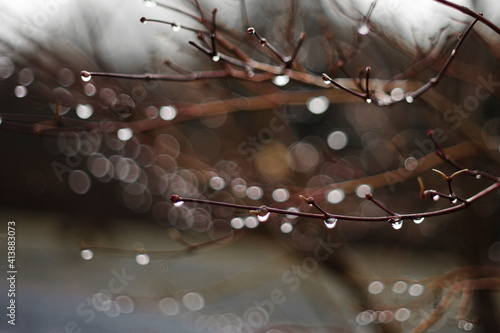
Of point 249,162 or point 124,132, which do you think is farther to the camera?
point 249,162

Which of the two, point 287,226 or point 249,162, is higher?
point 249,162

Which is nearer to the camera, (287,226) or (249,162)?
(287,226)

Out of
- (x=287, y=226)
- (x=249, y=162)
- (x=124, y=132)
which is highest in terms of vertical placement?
(x=249, y=162)

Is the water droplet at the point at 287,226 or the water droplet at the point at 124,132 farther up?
the water droplet at the point at 124,132

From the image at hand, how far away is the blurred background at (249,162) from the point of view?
1.27 m

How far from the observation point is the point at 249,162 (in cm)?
195

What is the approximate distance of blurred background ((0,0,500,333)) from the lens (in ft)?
4.17

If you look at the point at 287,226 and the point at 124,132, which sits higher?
the point at 124,132

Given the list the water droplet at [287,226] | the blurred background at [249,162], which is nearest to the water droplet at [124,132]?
the blurred background at [249,162]

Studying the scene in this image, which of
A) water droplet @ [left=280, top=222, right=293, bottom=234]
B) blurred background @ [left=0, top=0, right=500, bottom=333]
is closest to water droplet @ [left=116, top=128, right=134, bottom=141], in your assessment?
blurred background @ [left=0, top=0, right=500, bottom=333]

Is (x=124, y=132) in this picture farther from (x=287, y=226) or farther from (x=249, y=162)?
(x=249, y=162)

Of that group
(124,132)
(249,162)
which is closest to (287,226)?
Result: (124,132)

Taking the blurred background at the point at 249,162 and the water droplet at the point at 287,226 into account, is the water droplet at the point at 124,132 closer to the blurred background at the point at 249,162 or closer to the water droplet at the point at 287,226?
the blurred background at the point at 249,162

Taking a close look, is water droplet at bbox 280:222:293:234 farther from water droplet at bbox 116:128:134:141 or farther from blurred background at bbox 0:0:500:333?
water droplet at bbox 116:128:134:141
